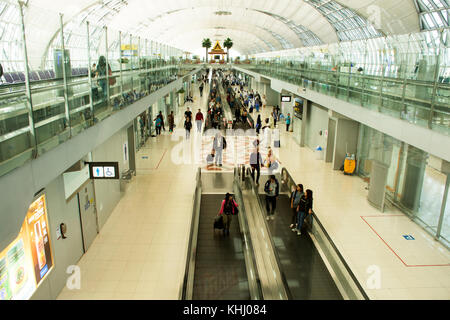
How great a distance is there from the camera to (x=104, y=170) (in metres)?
8.35

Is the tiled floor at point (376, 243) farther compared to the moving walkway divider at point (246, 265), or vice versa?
the tiled floor at point (376, 243)

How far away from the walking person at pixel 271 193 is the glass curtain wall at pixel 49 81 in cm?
502

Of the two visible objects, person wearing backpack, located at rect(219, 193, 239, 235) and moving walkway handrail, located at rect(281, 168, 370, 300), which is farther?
person wearing backpack, located at rect(219, 193, 239, 235)

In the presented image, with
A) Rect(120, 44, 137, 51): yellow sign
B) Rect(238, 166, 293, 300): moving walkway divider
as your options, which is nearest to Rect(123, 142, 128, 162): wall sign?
Rect(120, 44, 137, 51): yellow sign

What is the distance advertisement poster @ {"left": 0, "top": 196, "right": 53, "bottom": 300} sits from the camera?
558cm

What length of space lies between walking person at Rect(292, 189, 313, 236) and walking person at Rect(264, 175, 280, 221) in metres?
1.23

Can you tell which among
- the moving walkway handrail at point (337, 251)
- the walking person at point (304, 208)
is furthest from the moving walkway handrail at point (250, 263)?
the moving walkway handrail at point (337, 251)

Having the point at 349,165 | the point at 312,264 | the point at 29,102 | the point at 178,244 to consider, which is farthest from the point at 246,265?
the point at 349,165

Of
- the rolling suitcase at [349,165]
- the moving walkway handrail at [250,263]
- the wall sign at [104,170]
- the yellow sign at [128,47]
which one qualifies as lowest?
the moving walkway handrail at [250,263]

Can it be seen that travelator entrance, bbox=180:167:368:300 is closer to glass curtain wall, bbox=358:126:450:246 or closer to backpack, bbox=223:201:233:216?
backpack, bbox=223:201:233:216

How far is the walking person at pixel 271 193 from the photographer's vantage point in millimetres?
10820

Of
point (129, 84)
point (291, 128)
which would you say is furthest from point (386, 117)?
point (291, 128)

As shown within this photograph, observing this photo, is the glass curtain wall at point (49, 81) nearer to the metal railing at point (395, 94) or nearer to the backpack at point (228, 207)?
the backpack at point (228, 207)
